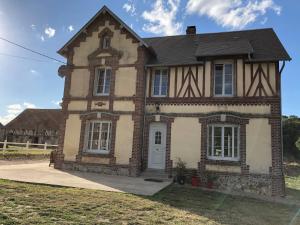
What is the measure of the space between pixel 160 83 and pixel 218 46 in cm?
318

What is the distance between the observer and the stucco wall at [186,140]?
11844 millimetres

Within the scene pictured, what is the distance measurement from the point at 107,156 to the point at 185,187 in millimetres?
4038

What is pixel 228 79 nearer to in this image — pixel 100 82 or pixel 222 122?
pixel 222 122

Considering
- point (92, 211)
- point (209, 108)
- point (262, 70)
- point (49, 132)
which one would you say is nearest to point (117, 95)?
point (209, 108)

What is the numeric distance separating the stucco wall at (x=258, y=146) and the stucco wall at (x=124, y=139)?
5162 mm

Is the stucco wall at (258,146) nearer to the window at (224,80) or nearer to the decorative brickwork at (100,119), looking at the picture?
the window at (224,80)

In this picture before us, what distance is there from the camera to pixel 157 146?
41.4ft

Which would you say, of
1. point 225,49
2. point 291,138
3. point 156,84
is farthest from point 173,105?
point 291,138

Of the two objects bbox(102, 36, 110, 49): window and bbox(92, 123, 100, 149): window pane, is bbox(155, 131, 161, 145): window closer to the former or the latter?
bbox(92, 123, 100, 149): window pane

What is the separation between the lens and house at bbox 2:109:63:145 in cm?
3778

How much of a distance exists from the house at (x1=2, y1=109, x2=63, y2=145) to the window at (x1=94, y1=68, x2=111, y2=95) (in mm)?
25586

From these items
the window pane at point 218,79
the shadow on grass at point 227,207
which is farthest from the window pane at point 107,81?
the shadow on grass at point 227,207

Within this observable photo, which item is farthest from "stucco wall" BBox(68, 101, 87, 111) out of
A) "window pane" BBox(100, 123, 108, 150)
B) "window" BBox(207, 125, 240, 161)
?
"window" BBox(207, 125, 240, 161)

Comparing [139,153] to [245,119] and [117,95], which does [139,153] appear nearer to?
[117,95]
